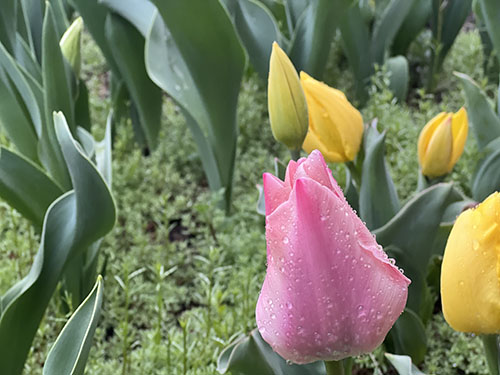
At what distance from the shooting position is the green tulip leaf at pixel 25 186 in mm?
1181

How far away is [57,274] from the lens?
1051 millimetres

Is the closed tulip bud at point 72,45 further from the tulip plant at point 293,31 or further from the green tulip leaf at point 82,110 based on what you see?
the tulip plant at point 293,31

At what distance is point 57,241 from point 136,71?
3.18 feet

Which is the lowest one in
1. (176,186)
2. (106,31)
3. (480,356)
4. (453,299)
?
(176,186)

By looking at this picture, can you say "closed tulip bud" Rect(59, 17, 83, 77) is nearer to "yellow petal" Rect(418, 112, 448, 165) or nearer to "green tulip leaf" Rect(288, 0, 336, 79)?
"green tulip leaf" Rect(288, 0, 336, 79)

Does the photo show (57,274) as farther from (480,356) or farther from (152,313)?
(480,356)

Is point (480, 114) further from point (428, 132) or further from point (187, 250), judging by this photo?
point (187, 250)

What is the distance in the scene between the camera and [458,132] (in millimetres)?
1192

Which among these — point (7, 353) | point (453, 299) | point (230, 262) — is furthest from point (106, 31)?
point (453, 299)

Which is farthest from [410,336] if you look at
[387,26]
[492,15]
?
[387,26]

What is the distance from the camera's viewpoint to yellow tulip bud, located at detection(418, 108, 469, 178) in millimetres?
1138

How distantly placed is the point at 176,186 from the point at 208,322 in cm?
87

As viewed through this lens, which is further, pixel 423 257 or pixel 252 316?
pixel 252 316

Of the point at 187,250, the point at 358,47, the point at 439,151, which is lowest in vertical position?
the point at 187,250
